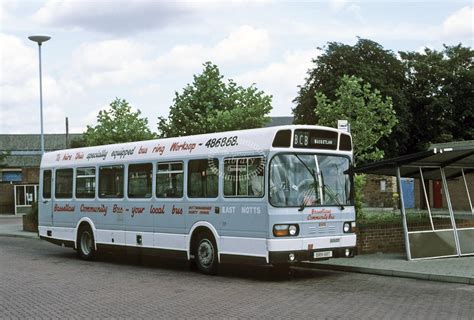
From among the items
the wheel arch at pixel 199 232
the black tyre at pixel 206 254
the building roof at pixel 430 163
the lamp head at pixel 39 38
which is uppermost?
Answer: the lamp head at pixel 39 38

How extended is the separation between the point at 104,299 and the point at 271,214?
329 cm

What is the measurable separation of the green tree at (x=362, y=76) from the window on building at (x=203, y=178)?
3319 centimetres

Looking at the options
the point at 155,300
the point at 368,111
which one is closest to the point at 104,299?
the point at 155,300

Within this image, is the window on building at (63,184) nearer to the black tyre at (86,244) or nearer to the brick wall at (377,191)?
the black tyre at (86,244)

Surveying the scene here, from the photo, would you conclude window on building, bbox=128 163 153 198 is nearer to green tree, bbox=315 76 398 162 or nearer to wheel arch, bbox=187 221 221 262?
wheel arch, bbox=187 221 221 262

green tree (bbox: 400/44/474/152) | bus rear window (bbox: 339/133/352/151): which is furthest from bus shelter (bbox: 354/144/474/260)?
green tree (bbox: 400/44/474/152)

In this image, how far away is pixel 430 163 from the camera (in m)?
15.2

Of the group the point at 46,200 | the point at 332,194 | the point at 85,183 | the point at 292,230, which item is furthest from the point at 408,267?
the point at 46,200

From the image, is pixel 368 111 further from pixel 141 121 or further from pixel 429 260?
pixel 141 121

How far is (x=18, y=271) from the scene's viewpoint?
1516 cm

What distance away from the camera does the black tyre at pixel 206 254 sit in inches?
527

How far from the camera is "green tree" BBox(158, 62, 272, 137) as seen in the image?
1355 inches

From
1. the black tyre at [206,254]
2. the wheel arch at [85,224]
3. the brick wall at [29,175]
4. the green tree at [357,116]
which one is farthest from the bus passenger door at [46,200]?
the brick wall at [29,175]

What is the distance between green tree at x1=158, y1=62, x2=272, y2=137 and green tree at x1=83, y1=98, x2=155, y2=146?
2389 mm
